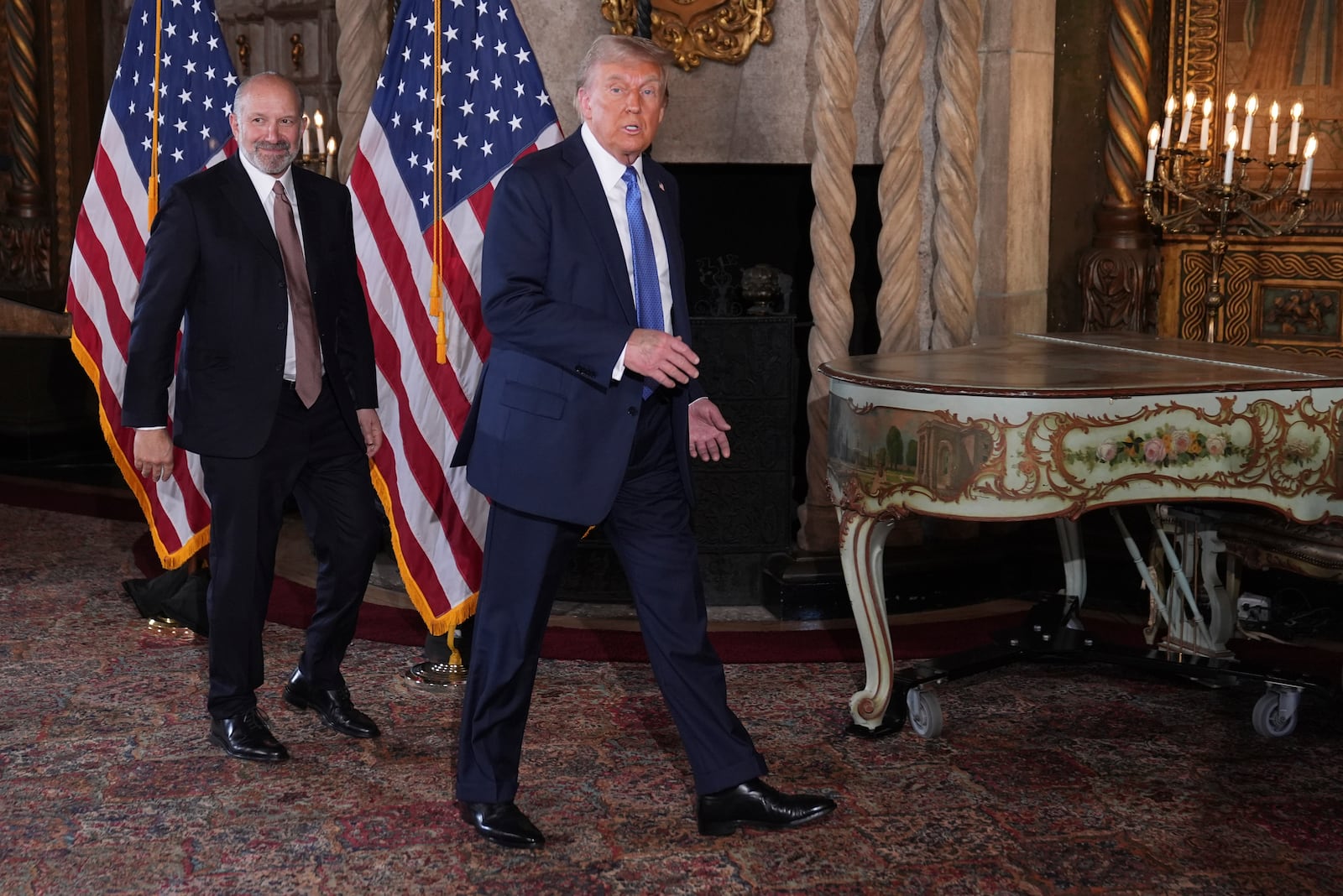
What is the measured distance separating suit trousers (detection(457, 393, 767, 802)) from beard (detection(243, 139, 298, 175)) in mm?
1155

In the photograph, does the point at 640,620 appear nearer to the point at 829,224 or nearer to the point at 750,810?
the point at 750,810

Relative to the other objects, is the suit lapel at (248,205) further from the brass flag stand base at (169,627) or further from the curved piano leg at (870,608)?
the brass flag stand base at (169,627)

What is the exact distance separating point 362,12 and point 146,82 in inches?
37.7

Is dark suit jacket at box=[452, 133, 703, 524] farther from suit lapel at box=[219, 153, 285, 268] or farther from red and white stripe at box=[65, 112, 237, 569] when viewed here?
red and white stripe at box=[65, 112, 237, 569]

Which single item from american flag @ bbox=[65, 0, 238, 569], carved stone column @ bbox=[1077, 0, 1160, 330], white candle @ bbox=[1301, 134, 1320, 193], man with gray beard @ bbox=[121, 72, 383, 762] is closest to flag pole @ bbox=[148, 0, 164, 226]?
american flag @ bbox=[65, 0, 238, 569]

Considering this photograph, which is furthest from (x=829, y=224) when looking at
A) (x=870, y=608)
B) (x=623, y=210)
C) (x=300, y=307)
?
(x=623, y=210)

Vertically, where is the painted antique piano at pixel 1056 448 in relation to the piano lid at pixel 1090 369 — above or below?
below

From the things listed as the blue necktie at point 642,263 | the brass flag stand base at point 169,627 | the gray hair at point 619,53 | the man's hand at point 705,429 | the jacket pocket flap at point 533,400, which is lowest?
the brass flag stand base at point 169,627

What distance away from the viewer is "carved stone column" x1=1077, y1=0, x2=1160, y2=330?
19.8 ft

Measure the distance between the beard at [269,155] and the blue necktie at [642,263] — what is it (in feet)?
3.40

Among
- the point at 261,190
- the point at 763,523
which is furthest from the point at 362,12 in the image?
the point at 763,523

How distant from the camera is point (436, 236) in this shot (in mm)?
4410

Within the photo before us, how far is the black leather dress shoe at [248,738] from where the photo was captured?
3.87 metres

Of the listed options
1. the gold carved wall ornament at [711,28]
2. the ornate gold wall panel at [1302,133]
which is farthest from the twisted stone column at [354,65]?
the ornate gold wall panel at [1302,133]
